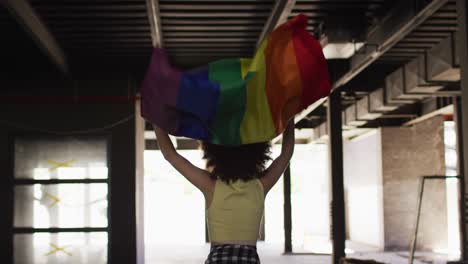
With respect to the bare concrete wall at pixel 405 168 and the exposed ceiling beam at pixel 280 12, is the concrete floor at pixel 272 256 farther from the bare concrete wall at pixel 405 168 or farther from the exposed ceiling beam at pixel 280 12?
the exposed ceiling beam at pixel 280 12

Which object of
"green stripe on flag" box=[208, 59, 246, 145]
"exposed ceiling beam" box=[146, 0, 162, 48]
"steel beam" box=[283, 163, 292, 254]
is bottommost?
"steel beam" box=[283, 163, 292, 254]

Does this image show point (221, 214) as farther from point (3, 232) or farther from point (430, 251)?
point (430, 251)

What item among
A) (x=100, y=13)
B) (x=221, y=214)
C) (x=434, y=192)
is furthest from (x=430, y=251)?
(x=221, y=214)

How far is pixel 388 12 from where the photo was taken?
666 cm

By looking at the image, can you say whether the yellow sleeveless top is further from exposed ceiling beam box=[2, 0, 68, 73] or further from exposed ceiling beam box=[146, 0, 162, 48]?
exposed ceiling beam box=[2, 0, 68, 73]

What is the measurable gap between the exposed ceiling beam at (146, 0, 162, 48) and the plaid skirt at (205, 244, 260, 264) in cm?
416

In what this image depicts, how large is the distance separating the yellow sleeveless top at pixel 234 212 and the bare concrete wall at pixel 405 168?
12.3m

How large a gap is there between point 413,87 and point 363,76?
1.35 metres

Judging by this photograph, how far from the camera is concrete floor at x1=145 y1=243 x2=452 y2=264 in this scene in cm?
1137

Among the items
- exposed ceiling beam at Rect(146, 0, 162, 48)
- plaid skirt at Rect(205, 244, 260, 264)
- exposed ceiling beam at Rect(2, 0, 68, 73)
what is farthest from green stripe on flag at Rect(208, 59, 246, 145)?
exposed ceiling beam at Rect(2, 0, 68, 73)

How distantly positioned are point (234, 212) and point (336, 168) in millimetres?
8505

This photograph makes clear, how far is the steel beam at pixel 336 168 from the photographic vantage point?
32.1 feet

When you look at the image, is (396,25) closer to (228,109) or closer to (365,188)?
(228,109)

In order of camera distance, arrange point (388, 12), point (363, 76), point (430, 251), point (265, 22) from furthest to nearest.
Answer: point (430, 251) < point (363, 76) < point (265, 22) < point (388, 12)
